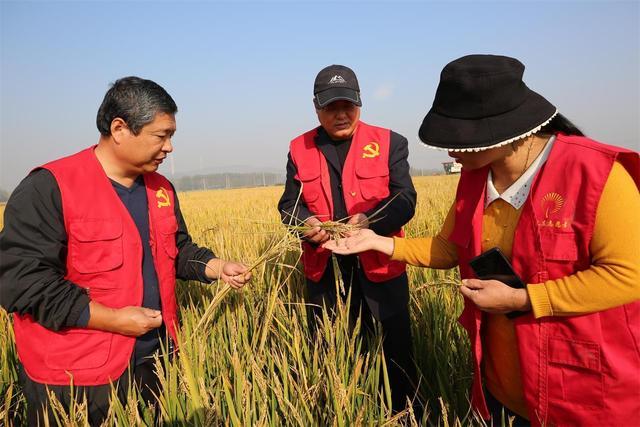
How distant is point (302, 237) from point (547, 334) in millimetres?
1215

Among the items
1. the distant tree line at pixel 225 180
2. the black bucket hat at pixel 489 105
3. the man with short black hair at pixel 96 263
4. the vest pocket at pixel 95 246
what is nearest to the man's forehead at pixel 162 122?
the man with short black hair at pixel 96 263

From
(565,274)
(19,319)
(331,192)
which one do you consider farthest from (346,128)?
(19,319)

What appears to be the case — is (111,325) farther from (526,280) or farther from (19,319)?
(526,280)

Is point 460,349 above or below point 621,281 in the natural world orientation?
below

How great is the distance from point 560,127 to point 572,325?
58 centimetres

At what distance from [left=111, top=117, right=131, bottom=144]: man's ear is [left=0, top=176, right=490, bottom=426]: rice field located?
2.47 ft

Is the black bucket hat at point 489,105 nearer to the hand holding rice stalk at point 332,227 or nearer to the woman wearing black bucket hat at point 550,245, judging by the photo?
the woman wearing black bucket hat at point 550,245

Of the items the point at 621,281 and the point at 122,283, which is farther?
the point at 122,283

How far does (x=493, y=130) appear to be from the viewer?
112cm

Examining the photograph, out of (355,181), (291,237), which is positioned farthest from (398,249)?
(355,181)

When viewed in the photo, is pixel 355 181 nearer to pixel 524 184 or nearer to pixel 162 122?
pixel 162 122

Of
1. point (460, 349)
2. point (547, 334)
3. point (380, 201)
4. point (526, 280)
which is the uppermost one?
point (380, 201)

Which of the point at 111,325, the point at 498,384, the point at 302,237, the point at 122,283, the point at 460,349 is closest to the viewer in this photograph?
the point at 498,384

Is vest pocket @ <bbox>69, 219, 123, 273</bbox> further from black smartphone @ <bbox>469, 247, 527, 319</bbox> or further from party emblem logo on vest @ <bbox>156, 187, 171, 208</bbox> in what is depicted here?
black smartphone @ <bbox>469, 247, 527, 319</bbox>
